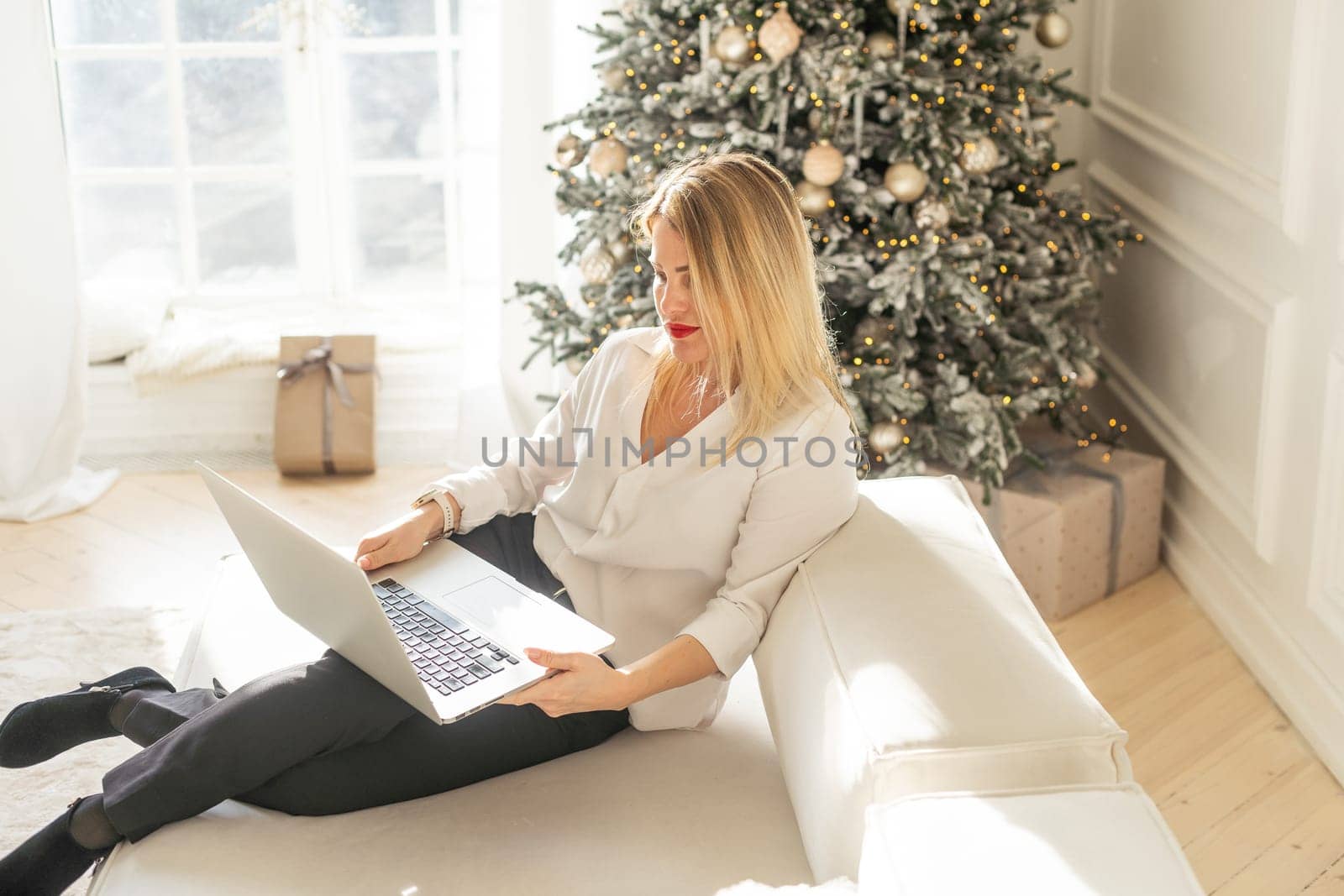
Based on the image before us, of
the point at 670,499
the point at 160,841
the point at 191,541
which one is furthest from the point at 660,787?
the point at 191,541

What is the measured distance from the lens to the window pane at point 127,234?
3.81 m

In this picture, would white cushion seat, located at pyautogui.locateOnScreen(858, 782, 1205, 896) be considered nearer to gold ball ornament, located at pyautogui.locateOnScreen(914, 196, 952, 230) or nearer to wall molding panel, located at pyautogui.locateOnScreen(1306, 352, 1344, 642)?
wall molding panel, located at pyautogui.locateOnScreen(1306, 352, 1344, 642)

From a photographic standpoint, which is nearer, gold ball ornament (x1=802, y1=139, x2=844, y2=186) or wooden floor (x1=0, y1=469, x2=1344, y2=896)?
wooden floor (x1=0, y1=469, x2=1344, y2=896)

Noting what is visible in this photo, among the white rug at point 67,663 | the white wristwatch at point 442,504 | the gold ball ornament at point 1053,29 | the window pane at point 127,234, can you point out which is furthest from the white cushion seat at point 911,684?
the window pane at point 127,234

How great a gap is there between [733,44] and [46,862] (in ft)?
5.88

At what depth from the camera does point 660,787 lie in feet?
5.23

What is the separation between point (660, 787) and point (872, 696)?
0.32m

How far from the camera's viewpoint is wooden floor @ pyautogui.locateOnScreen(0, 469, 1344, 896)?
2.10 meters

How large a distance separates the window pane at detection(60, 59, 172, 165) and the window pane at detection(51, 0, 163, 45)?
2.5 inches

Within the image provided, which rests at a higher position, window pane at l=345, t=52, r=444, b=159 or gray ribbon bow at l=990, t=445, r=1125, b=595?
window pane at l=345, t=52, r=444, b=159

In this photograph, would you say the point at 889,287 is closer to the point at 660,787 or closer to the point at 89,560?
the point at 660,787

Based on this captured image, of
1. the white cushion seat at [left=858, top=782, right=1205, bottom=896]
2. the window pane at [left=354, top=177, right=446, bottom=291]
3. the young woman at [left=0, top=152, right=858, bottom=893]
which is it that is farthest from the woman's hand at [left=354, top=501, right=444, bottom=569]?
the window pane at [left=354, top=177, right=446, bottom=291]

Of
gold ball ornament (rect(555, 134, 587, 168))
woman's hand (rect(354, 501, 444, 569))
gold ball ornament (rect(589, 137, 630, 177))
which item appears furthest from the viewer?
gold ball ornament (rect(555, 134, 587, 168))

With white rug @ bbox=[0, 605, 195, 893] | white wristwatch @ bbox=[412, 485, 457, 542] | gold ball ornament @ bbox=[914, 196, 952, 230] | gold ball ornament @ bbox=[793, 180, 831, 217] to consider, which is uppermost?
gold ball ornament @ bbox=[793, 180, 831, 217]
